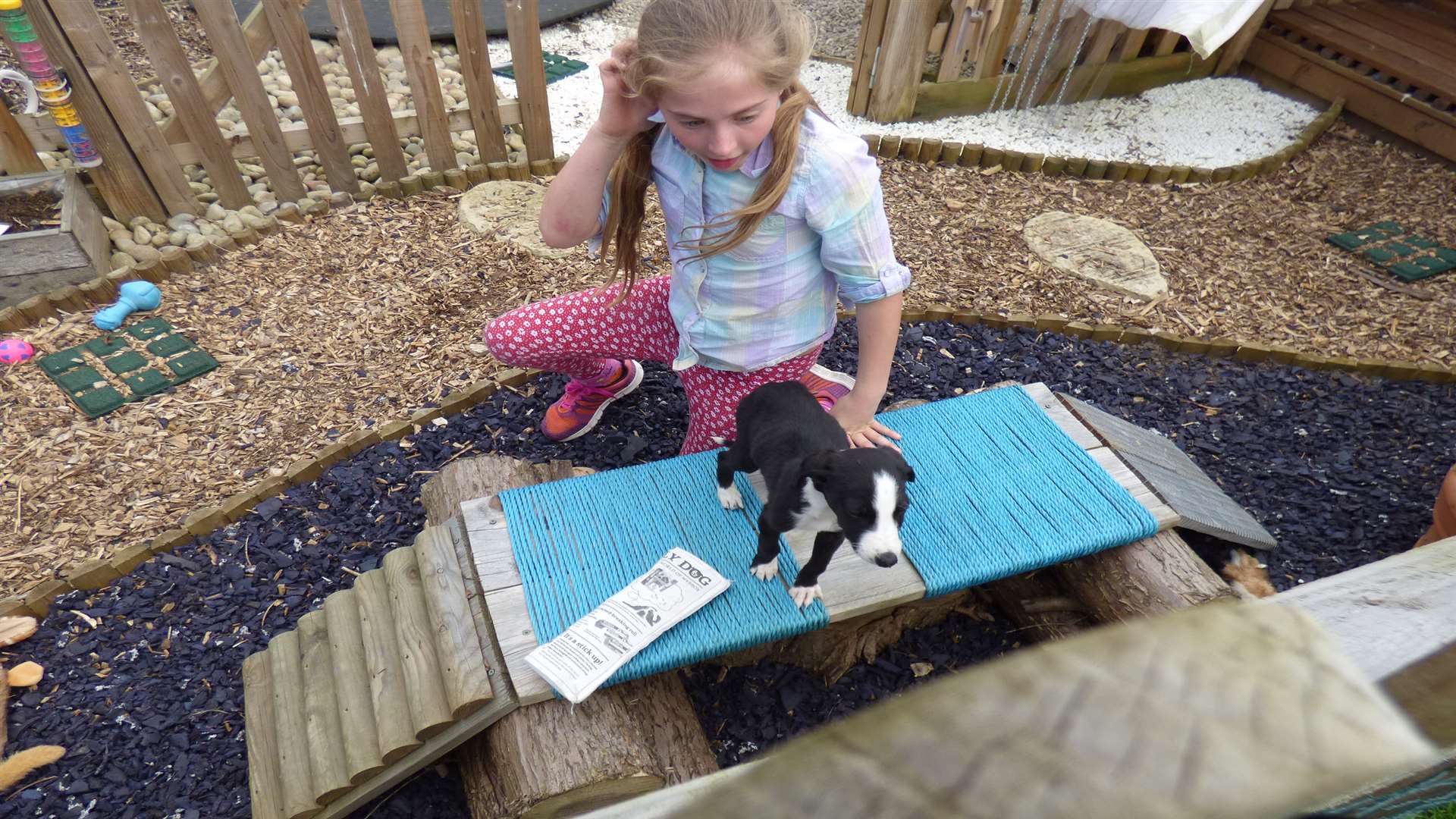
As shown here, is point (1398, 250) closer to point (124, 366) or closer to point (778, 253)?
point (778, 253)

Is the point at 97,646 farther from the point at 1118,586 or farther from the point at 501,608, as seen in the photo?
the point at 1118,586

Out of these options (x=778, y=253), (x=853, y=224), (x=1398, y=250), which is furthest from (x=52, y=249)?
(x=1398, y=250)

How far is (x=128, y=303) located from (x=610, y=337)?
8.90 feet

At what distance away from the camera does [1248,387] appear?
3838mm

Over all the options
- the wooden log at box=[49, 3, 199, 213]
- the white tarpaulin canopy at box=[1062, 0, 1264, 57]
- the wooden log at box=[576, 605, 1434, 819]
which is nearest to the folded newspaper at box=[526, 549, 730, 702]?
the wooden log at box=[576, 605, 1434, 819]

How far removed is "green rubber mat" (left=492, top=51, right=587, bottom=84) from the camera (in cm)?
641

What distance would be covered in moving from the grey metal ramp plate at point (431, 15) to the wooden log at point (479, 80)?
2.20 meters

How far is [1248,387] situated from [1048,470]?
1.85m

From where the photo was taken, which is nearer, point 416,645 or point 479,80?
point 416,645

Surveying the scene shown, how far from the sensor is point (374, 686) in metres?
2.20

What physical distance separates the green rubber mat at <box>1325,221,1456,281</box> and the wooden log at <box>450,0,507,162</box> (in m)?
5.43

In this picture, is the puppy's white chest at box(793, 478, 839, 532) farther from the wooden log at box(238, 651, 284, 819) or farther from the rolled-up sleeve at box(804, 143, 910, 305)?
the wooden log at box(238, 651, 284, 819)

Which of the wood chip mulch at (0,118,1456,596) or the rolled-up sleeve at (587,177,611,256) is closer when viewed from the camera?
the rolled-up sleeve at (587,177,611,256)

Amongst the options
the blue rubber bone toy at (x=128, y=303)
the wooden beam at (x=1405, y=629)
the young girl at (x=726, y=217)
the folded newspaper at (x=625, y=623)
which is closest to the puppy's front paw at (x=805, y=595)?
the folded newspaper at (x=625, y=623)
